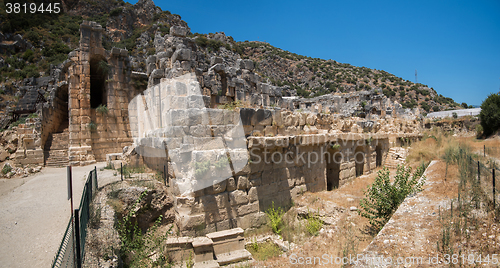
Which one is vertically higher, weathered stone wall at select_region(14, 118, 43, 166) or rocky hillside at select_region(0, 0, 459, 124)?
rocky hillside at select_region(0, 0, 459, 124)

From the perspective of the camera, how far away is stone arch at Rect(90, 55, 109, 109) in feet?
50.2

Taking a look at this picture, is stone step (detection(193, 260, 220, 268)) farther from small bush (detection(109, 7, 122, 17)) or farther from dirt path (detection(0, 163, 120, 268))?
small bush (detection(109, 7, 122, 17))

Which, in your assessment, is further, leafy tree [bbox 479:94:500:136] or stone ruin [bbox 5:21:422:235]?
leafy tree [bbox 479:94:500:136]

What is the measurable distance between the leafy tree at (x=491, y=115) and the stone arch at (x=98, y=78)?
2872 cm

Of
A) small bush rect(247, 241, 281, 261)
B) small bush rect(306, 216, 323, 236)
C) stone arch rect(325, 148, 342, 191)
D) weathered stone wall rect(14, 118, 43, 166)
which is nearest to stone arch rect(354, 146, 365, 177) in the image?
stone arch rect(325, 148, 342, 191)

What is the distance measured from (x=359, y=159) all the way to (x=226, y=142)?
6.73 m

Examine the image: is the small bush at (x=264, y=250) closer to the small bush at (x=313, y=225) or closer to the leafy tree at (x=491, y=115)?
the small bush at (x=313, y=225)

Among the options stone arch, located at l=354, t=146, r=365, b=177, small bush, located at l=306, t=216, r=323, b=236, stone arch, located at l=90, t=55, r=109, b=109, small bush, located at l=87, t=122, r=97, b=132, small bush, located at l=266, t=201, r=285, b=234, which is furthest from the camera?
stone arch, located at l=90, t=55, r=109, b=109

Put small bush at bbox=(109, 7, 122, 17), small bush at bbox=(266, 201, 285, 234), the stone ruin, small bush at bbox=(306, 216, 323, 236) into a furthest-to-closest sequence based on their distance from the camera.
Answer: small bush at bbox=(109, 7, 122, 17) < small bush at bbox=(266, 201, 285, 234) < small bush at bbox=(306, 216, 323, 236) < the stone ruin

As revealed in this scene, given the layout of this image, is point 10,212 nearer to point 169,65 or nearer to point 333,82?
point 169,65

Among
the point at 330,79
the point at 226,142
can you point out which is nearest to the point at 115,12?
the point at 330,79

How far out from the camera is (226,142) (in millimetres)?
5680

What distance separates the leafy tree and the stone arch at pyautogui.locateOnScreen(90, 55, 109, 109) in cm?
2872

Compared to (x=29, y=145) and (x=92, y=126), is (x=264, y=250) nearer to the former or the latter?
(x=92, y=126)
